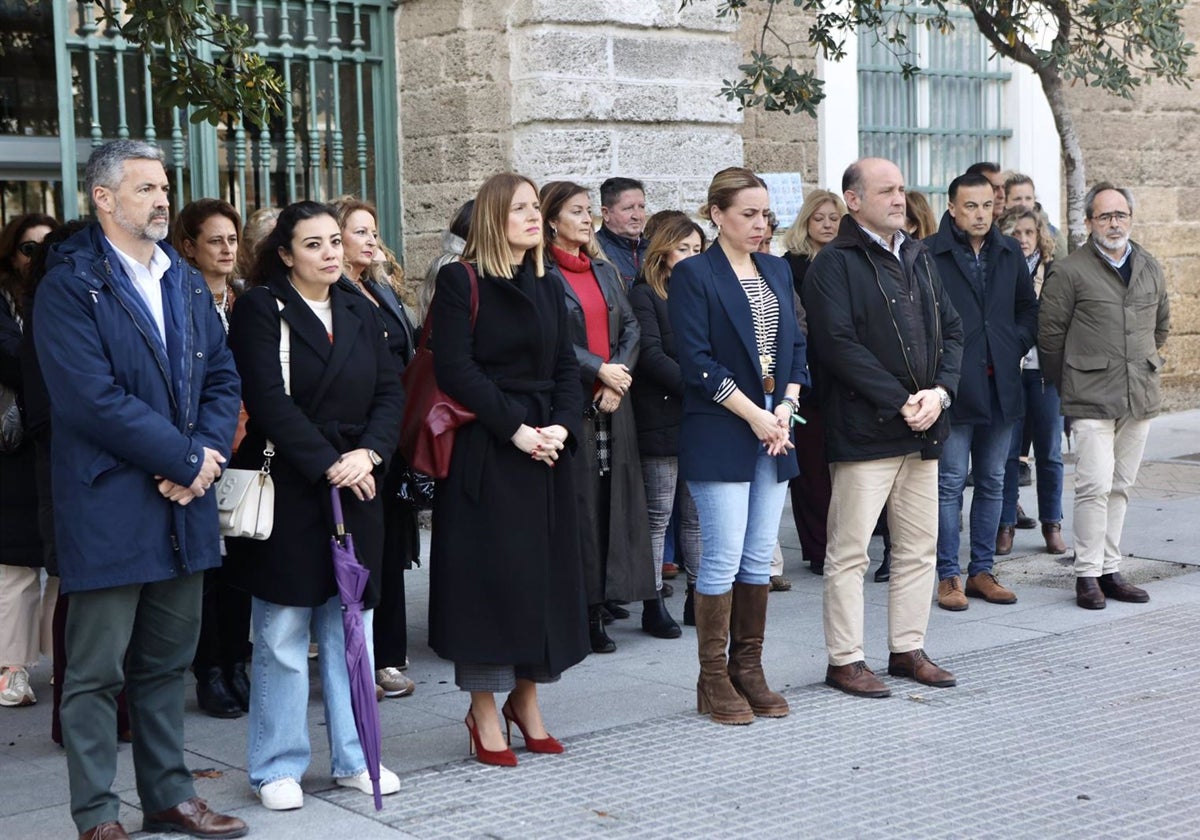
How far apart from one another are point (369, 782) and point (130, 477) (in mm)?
1280

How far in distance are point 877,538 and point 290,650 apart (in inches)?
207

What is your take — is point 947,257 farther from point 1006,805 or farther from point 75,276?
point 75,276

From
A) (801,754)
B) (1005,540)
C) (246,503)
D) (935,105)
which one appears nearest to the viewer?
(246,503)

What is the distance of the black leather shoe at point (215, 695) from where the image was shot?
615 centimetres

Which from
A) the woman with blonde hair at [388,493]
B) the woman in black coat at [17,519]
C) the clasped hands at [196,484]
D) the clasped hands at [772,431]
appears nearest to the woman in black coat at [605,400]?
the woman with blonde hair at [388,493]

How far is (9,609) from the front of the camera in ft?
20.7

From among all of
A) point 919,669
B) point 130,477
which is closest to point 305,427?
point 130,477

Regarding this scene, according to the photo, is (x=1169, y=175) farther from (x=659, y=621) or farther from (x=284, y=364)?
(x=284, y=364)

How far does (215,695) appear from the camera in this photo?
6.17 meters

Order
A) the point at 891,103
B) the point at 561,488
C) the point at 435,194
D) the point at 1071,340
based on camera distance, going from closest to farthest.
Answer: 1. the point at 561,488
2. the point at 1071,340
3. the point at 435,194
4. the point at 891,103

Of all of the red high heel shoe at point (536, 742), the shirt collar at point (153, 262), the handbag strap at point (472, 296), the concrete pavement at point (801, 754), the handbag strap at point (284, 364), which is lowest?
the concrete pavement at point (801, 754)

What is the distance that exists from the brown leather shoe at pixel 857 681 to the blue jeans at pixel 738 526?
1.84 ft

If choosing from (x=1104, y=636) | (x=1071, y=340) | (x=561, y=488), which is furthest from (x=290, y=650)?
(x=1071, y=340)

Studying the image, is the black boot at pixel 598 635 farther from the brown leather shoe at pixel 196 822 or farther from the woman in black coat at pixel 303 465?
the brown leather shoe at pixel 196 822
